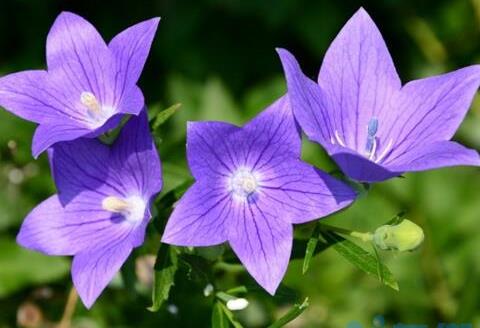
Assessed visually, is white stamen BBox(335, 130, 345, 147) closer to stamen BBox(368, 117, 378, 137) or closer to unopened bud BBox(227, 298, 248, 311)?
stamen BBox(368, 117, 378, 137)

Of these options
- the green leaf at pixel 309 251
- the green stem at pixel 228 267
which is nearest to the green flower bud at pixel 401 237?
the green leaf at pixel 309 251

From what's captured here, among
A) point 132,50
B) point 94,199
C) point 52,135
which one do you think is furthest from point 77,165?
point 132,50

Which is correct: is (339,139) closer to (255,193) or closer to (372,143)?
(372,143)

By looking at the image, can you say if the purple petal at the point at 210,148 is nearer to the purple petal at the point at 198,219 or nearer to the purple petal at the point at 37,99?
the purple petal at the point at 198,219

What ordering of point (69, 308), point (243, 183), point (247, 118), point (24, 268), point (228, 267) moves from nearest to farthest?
point (243, 183) → point (228, 267) → point (69, 308) → point (24, 268) → point (247, 118)

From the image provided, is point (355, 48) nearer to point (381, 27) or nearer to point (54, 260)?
point (54, 260)

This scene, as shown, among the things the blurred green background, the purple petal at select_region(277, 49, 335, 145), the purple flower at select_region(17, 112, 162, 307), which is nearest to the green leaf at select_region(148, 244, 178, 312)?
the purple flower at select_region(17, 112, 162, 307)
